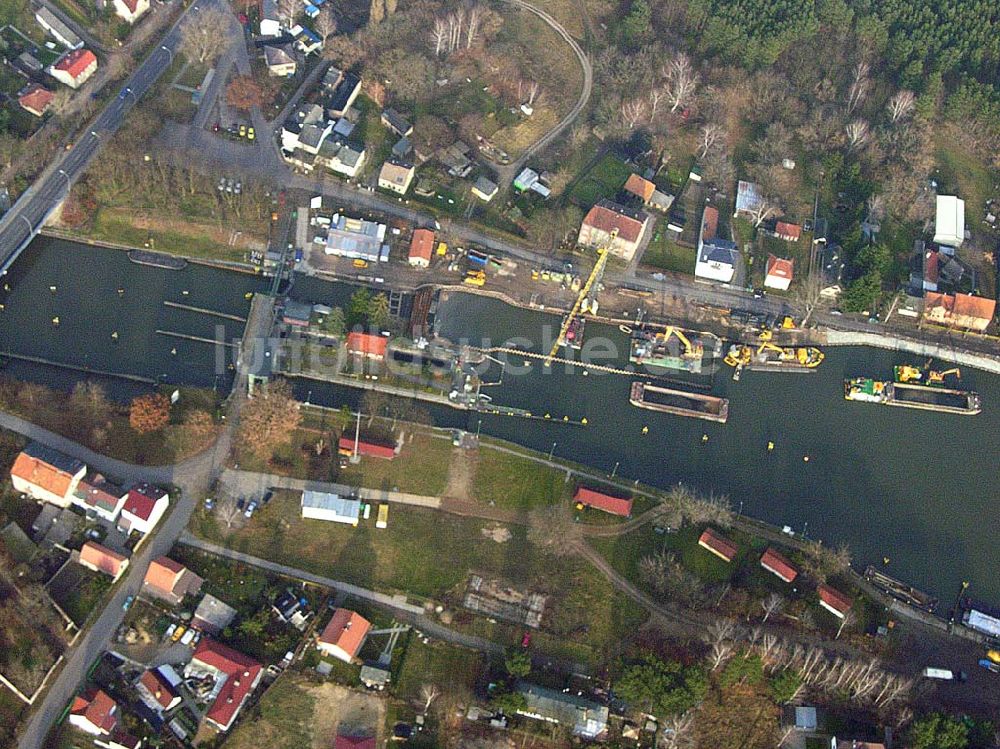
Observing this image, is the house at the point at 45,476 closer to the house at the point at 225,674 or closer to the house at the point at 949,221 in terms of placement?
the house at the point at 225,674

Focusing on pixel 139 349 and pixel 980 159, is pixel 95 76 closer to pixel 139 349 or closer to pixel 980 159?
pixel 139 349

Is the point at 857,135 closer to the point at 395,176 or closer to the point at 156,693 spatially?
the point at 395,176

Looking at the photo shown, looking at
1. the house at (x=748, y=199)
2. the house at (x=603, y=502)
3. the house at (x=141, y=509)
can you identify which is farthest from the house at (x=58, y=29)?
the house at (x=748, y=199)

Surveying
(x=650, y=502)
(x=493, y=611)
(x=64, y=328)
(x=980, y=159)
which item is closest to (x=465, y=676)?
(x=493, y=611)

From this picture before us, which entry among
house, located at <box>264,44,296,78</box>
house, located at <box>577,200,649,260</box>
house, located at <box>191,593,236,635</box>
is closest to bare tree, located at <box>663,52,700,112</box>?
house, located at <box>577,200,649,260</box>

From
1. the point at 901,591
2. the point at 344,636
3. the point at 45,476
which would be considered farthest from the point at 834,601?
the point at 45,476
